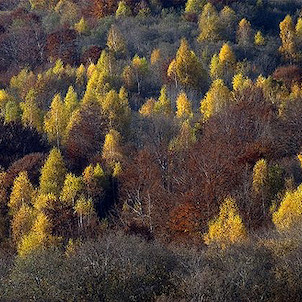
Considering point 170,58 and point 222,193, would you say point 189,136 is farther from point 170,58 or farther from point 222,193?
point 170,58

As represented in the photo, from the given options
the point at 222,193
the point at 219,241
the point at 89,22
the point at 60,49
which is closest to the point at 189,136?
the point at 222,193

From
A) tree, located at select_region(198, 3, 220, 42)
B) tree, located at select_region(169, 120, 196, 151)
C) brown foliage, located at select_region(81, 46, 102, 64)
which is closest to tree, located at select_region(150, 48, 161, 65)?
brown foliage, located at select_region(81, 46, 102, 64)

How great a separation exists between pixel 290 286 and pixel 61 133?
36336mm

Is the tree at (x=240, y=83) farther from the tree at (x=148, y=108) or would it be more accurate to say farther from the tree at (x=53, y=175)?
the tree at (x=53, y=175)

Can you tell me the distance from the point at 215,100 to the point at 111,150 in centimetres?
1237

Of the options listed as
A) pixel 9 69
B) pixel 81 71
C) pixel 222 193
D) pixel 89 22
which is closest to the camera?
pixel 222 193

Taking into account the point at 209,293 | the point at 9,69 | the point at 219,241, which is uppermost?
the point at 209,293

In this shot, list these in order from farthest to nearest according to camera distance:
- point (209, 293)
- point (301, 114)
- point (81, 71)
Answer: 1. point (81, 71)
2. point (301, 114)
3. point (209, 293)

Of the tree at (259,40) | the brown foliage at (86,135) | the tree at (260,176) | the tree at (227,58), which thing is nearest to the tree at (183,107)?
the brown foliage at (86,135)

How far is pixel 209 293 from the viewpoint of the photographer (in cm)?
2417

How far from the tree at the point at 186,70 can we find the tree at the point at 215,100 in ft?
23.4

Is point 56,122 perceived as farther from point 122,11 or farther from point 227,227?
point 122,11

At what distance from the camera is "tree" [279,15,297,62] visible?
75.9 metres

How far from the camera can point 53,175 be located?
160 feet
